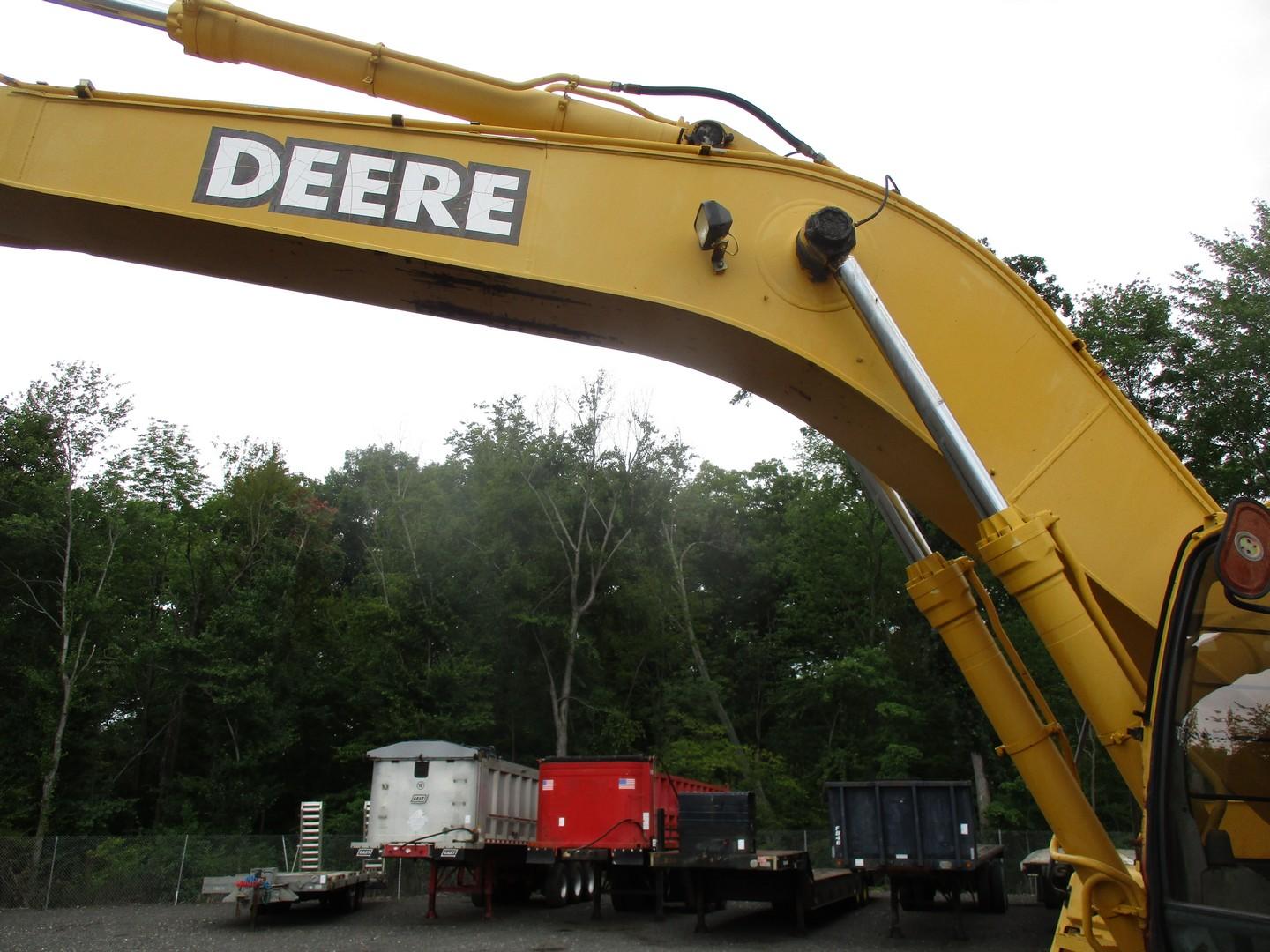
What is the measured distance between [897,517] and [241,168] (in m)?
3.29

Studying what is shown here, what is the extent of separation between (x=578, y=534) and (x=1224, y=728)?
29317mm

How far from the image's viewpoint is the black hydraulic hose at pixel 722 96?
4.74m

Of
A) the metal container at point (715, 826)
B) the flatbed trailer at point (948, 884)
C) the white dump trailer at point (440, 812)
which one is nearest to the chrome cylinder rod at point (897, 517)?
the metal container at point (715, 826)

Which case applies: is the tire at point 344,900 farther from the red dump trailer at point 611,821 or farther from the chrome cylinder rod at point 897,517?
the chrome cylinder rod at point 897,517

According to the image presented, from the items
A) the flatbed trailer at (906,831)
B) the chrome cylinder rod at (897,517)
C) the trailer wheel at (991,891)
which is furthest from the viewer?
the trailer wheel at (991,891)

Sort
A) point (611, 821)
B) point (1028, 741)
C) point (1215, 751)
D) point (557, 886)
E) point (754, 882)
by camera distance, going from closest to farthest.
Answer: point (1215, 751) < point (1028, 741) < point (754, 882) < point (611, 821) < point (557, 886)

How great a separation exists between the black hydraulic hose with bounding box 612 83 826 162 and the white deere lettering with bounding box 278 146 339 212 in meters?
1.59

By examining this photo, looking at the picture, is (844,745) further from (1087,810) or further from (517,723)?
(1087,810)

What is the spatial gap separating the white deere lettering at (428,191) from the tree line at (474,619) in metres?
20.2

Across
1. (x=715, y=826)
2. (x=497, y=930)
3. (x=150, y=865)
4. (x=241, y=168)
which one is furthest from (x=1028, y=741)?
(x=150, y=865)

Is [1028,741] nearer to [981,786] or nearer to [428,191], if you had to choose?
[428,191]

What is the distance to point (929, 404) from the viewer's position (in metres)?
3.45

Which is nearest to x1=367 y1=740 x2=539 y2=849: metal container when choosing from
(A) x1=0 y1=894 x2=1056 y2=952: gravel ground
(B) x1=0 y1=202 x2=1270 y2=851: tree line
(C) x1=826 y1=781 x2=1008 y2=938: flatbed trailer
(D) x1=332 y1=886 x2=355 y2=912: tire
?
(A) x1=0 y1=894 x2=1056 y2=952: gravel ground

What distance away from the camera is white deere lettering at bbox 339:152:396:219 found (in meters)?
3.87
